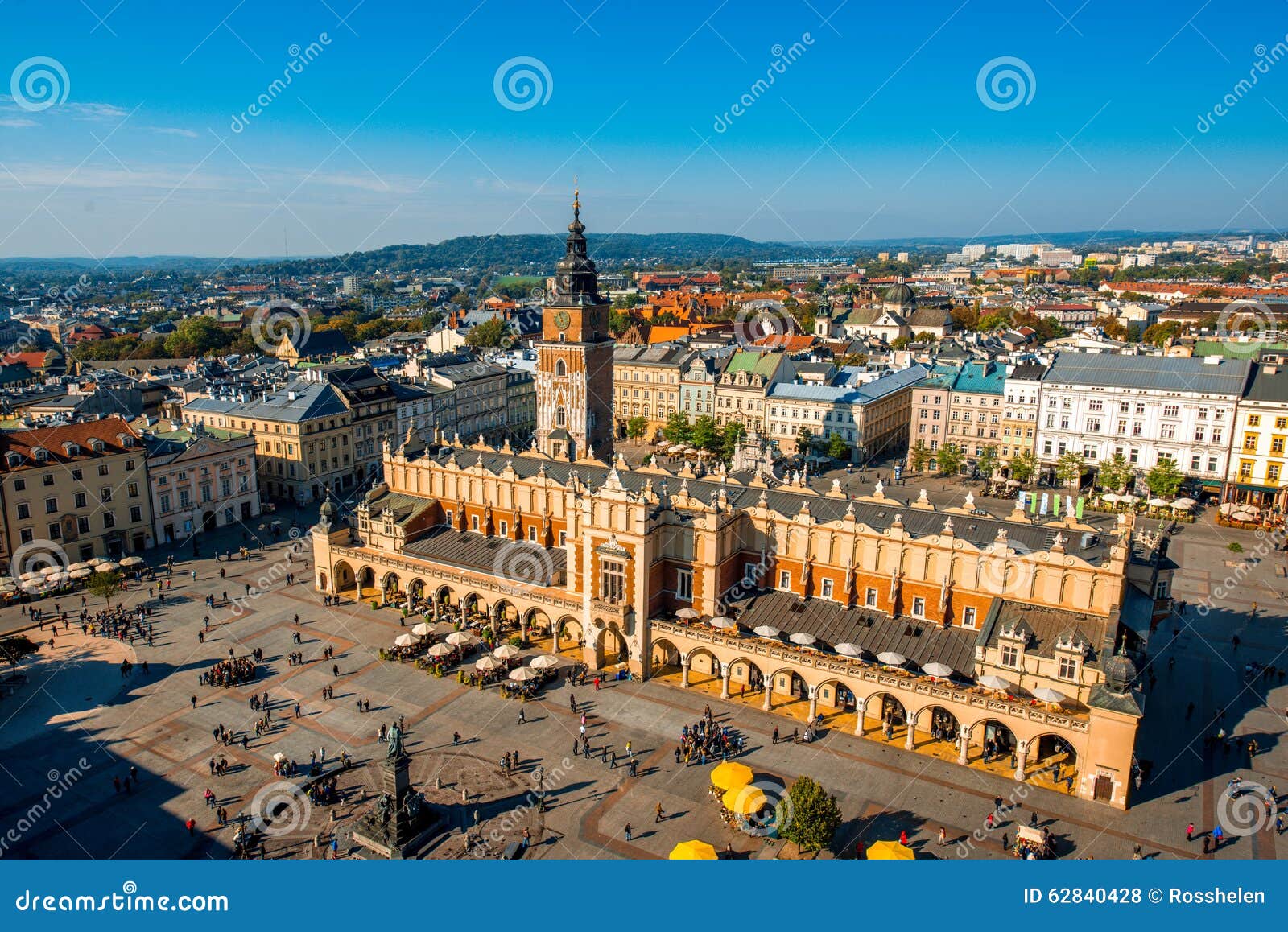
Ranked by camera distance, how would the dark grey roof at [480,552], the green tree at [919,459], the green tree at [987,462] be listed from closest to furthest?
the dark grey roof at [480,552]
the green tree at [987,462]
the green tree at [919,459]

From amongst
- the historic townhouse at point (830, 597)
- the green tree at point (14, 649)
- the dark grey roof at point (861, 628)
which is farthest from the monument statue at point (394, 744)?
the green tree at point (14, 649)

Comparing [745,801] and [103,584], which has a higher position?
[103,584]

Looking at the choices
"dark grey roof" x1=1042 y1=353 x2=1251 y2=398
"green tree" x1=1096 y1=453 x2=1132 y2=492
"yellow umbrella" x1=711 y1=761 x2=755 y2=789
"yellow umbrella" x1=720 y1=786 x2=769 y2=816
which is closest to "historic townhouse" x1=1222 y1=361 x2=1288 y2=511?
"dark grey roof" x1=1042 y1=353 x2=1251 y2=398

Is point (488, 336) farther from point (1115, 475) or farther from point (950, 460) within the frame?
point (1115, 475)

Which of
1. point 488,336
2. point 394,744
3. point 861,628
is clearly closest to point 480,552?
point 394,744

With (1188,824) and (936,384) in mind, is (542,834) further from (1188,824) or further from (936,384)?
(936,384)

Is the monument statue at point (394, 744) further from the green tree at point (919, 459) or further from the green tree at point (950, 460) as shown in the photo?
the green tree at point (919, 459)

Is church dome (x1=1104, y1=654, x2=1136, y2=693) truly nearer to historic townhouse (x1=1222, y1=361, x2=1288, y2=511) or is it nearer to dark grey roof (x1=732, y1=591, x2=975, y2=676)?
dark grey roof (x1=732, y1=591, x2=975, y2=676)

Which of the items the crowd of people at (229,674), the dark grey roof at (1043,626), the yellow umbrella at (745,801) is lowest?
the crowd of people at (229,674)
